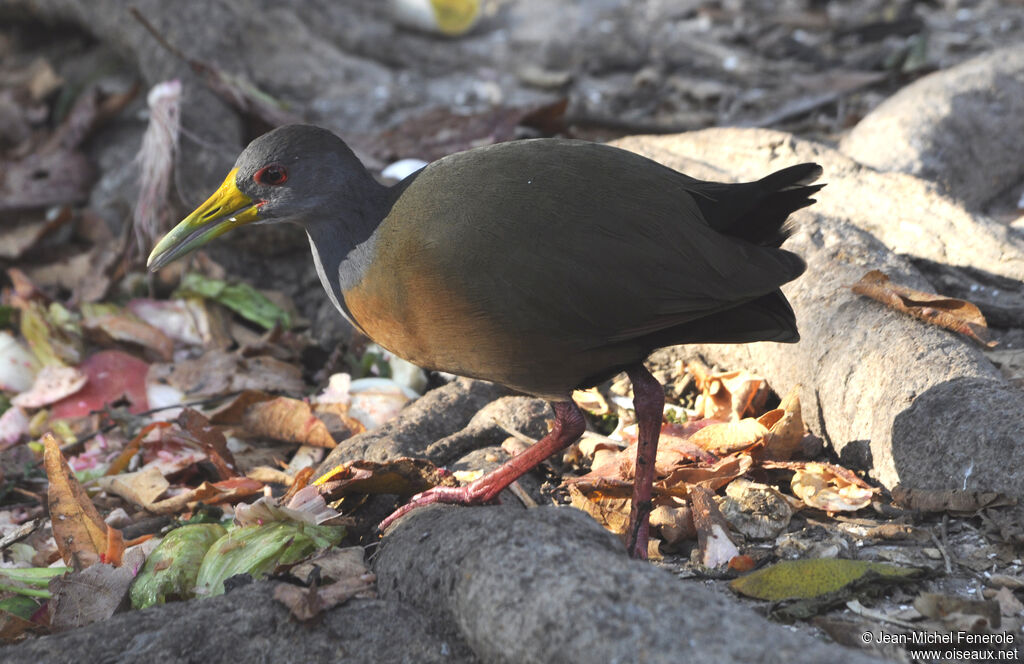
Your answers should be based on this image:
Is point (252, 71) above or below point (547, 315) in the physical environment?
above

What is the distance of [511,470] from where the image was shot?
3.44 meters

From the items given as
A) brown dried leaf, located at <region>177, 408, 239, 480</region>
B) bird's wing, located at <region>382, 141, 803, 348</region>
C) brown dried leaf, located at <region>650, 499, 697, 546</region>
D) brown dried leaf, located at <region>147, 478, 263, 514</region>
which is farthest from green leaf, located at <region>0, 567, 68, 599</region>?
brown dried leaf, located at <region>650, 499, 697, 546</region>

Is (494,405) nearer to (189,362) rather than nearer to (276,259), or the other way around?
(189,362)

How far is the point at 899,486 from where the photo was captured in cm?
334

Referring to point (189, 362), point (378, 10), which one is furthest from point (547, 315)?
point (378, 10)

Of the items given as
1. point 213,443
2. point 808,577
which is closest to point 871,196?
point 808,577

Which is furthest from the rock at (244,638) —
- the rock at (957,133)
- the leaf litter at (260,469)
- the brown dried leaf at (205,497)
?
the rock at (957,133)

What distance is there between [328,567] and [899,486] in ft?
6.27

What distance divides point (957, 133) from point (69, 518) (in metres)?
4.97

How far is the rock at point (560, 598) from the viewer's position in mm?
2043

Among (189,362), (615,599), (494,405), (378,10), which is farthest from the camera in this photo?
(378,10)

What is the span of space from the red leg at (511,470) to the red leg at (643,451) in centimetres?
27

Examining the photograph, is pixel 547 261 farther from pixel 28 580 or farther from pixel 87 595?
pixel 28 580

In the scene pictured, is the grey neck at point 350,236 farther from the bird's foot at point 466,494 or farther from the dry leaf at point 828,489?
the dry leaf at point 828,489
